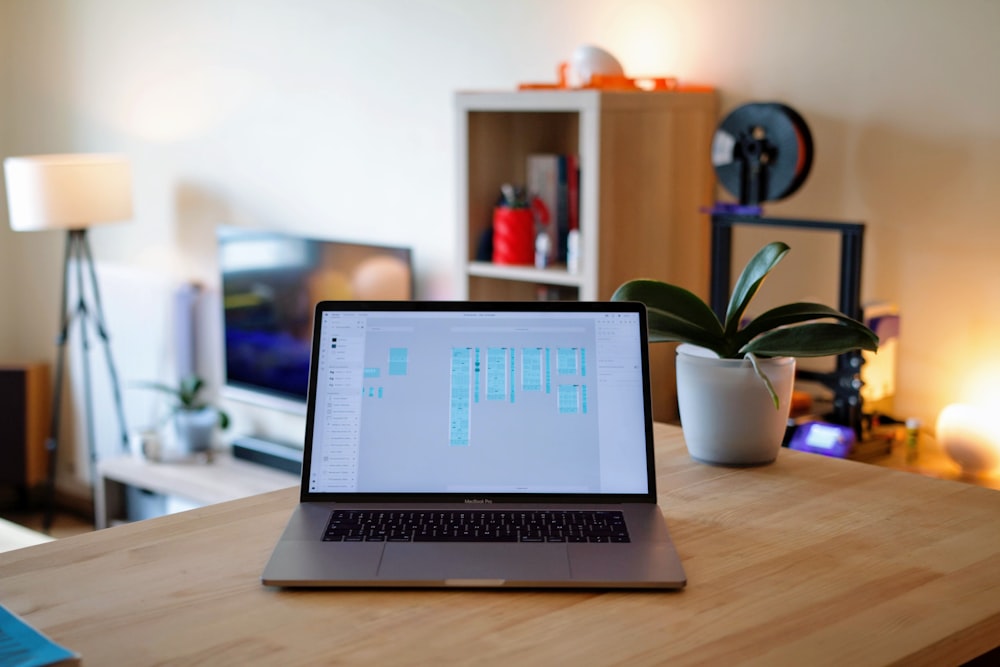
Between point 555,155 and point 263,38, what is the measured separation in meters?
1.44

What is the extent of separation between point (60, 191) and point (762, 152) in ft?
8.78

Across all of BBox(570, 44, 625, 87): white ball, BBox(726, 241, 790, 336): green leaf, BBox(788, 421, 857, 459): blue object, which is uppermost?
BBox(570, 44, 625, 87): white ball

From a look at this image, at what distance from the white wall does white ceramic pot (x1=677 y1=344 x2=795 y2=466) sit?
3.24 ft

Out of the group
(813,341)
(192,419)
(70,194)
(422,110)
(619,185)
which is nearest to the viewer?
(813,341)

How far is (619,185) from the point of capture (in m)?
2.69

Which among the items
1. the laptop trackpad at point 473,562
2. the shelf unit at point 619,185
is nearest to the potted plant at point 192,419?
the shelf unit at point 619,185

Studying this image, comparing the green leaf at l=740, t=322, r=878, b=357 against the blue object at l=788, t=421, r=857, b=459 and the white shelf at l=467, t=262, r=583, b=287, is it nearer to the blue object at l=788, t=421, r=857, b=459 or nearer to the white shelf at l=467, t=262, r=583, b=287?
the blue object at l=788, t=421, r=857, b=459

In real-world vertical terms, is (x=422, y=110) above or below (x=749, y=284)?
above

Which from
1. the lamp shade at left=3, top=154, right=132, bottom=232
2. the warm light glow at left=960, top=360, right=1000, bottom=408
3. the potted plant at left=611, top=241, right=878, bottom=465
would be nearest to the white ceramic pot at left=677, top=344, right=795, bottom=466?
the potted plant at left=611, top=241, right=878, bottom=465

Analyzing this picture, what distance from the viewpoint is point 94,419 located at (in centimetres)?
500

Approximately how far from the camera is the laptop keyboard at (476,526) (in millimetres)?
1288

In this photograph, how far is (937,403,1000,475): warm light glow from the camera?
2252 millimetres

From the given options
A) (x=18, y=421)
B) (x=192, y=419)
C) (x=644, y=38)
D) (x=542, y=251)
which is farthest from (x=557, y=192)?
(x=18, y=421)

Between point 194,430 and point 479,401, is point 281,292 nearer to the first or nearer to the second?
point 194,430
